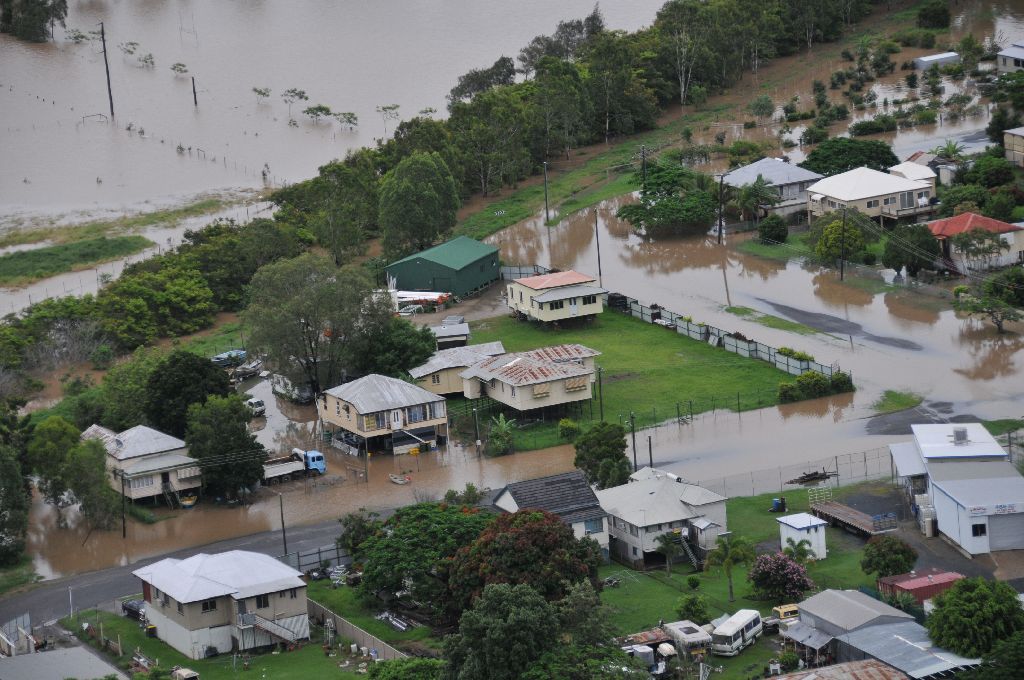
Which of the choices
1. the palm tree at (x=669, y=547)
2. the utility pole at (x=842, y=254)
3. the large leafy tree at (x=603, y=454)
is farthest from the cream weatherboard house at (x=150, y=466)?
the utility pole at (x=842, y=254)

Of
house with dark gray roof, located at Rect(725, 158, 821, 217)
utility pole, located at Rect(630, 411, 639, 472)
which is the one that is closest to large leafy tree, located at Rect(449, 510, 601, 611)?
utility pole, located at Rect(630, 411, 639, 472)

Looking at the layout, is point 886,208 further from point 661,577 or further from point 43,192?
point 43,192

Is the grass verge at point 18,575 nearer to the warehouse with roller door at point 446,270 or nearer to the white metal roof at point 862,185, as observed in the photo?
the warehouse with roller door at point 446,270

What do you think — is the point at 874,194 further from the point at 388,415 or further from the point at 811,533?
the point at 811,533

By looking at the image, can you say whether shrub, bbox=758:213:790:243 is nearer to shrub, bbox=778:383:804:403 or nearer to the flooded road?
shrub, bbox=778:383:804:403

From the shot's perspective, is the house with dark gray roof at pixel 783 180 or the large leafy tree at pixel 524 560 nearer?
the large leafy tree at pixel 524 560
